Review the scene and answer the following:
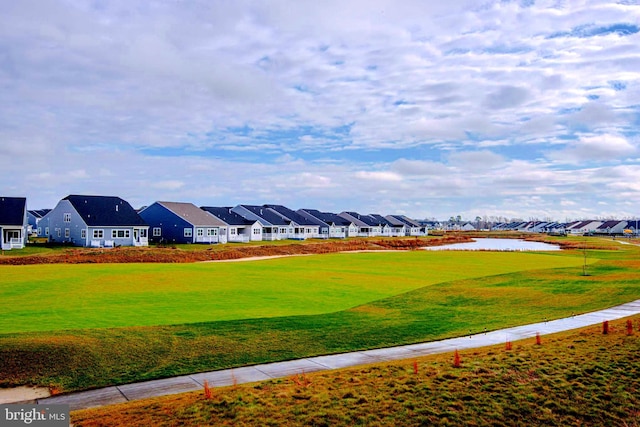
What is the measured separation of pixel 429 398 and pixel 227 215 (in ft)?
283

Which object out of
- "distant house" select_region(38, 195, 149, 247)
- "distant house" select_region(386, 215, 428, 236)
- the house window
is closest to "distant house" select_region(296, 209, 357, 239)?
"distant house" select_region(386, 215, 428, 236)

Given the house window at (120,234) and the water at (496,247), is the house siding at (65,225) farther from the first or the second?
the water at (496,247)

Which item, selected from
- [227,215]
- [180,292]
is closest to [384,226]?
[227,215]

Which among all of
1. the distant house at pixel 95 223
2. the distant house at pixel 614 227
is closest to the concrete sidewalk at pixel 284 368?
the distant house at pixel 95 223

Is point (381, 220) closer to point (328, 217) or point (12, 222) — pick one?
point (328, 217)

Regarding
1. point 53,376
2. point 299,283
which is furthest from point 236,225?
point 53,376

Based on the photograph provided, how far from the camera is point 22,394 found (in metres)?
13.9

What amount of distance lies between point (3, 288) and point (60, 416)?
22.9 metres

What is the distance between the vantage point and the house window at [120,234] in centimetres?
7144

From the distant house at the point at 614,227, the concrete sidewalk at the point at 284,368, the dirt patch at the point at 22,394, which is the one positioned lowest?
the concrete sidewalk at the point at 284,368

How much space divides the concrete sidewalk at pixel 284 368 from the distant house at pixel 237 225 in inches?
2892

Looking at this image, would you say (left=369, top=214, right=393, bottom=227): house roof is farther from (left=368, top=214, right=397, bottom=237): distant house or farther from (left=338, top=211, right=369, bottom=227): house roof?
(left=338, top=211, right=369, bottom=227): house roof

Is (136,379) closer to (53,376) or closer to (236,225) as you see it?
(53,376)

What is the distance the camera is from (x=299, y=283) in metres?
36.4
